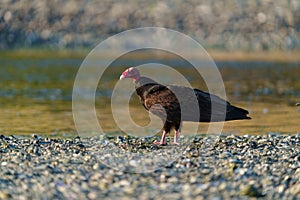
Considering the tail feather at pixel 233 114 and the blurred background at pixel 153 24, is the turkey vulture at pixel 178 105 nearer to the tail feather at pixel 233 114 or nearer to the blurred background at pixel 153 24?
the tail feather at pixel 233 114

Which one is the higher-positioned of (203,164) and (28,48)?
(28,48)

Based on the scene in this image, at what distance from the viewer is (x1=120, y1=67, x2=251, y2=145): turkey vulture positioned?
2209cm

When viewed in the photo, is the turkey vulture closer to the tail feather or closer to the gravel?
the tail feather

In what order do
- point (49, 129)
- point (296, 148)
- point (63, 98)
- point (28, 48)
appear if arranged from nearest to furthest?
point (296, 148), point (49, 129), point (63, 98), point (28, 48)

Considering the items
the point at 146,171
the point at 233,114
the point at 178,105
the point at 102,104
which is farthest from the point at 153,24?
the point at 146,171

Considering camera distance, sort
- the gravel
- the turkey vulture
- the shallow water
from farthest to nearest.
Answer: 1. the shallow water
2. the turkey vulture
3. the gravel

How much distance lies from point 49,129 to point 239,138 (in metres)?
10.8

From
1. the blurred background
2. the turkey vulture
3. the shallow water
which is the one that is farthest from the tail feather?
the blurred background

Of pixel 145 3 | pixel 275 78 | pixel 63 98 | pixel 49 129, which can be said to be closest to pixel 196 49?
pixel 145 3

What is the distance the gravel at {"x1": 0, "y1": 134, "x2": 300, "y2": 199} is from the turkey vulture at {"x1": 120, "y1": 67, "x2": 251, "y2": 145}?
2.93ft

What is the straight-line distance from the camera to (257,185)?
16406 millimetres

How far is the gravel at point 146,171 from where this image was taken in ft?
51.4

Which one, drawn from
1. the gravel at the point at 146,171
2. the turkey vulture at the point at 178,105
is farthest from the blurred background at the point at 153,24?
the gravel at the point at 146,171

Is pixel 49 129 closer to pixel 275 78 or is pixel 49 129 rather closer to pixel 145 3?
pixel 275 78
